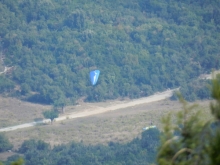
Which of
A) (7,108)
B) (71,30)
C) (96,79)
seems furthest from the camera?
(71,30)

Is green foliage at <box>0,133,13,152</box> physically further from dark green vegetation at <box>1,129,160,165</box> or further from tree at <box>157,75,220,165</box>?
tree at <box>157,75,220,165</box>

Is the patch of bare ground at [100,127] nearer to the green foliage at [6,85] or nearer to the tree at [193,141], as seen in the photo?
the green foliage at [6,85]

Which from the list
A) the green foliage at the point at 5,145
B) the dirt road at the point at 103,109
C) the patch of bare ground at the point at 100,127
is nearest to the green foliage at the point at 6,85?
the patch of bare ground at the point at 100,127

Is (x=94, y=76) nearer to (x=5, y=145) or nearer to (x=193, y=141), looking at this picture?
(x=5, y=145)

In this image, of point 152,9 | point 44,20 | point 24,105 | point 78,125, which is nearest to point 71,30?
point 44,20

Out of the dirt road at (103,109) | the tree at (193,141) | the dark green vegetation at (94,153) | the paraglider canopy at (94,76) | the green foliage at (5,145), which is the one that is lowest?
the dark green vegetation at (94,153)

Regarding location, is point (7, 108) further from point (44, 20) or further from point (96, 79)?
point (44, 20)
